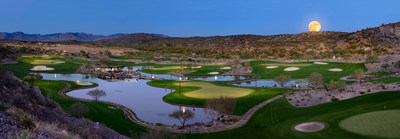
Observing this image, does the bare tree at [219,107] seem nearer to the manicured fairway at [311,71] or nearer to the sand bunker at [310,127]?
the sand bunker at [310,127]

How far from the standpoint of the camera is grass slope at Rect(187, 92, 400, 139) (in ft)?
69.6

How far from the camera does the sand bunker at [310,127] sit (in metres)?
21.9

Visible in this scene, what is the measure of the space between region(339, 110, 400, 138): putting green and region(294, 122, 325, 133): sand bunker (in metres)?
1.67

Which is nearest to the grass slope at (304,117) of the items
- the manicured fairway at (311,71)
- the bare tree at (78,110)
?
the bare tree at (78,110)

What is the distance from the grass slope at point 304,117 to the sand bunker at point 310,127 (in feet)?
2.15

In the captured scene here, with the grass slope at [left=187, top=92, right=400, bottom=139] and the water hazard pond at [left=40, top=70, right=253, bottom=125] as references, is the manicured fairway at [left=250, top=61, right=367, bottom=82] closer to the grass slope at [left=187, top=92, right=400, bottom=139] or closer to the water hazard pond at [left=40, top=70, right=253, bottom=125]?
the grass slope at [left=187, top=92, right=400, bottom=139]

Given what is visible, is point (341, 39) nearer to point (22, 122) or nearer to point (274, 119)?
point (274, 119)

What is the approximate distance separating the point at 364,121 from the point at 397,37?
457ft

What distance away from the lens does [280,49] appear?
148m

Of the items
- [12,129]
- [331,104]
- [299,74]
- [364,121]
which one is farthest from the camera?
[299,74]

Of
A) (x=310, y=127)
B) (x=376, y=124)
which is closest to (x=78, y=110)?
(x=310, y=127)

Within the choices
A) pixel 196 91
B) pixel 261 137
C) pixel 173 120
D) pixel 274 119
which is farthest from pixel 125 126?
pixel 196 91

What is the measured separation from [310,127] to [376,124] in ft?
16.4

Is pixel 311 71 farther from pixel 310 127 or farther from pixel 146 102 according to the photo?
pixel 310 127
